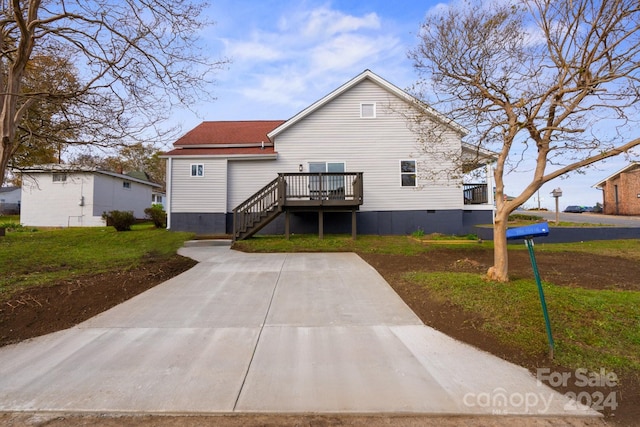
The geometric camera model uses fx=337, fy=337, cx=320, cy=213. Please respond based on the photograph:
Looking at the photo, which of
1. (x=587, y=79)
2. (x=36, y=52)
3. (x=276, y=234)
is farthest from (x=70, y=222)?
(x=587, y=79)

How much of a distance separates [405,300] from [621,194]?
138ft

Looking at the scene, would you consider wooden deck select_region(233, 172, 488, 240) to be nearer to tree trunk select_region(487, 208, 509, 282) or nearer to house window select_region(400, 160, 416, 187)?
house window select_region(400, 160, 416, 187)

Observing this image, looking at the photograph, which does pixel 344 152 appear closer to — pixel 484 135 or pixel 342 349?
pixel 484 135

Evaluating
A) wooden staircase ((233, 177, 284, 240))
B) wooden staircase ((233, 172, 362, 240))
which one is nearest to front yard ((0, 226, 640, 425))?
wooden staircase ((233, 177, 284, 240))

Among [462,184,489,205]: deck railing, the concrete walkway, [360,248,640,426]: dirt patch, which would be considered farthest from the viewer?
[462,184,489,205]: deck railing

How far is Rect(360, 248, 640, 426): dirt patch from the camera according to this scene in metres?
3.11

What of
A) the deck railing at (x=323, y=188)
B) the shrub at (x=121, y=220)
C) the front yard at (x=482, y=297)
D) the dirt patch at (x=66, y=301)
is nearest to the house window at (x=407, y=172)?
the deck railing at (x=323, y=188)

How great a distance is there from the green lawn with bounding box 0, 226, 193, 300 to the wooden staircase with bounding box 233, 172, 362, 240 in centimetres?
269

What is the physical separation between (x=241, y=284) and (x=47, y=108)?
697cm

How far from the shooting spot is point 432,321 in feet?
15.5

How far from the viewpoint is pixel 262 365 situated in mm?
3498

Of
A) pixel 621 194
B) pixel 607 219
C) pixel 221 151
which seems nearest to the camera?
pixel 221 151

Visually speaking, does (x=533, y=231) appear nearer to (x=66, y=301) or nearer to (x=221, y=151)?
(x=66, y=301)

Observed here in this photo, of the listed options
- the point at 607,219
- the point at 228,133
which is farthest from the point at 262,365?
the point at 607,219
